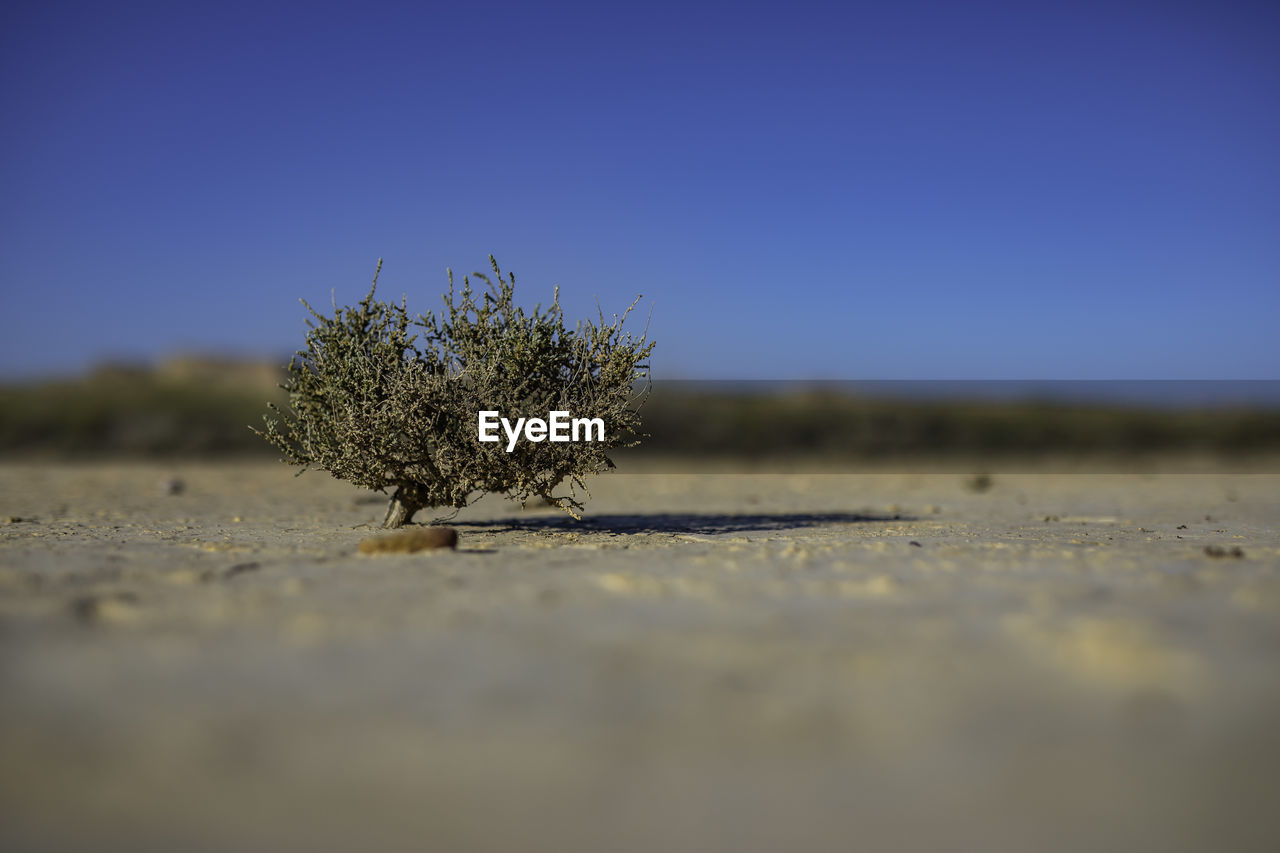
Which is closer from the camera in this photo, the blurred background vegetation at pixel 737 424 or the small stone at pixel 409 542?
the small stone at pixel 409 542

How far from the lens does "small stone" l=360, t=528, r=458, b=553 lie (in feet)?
20.8

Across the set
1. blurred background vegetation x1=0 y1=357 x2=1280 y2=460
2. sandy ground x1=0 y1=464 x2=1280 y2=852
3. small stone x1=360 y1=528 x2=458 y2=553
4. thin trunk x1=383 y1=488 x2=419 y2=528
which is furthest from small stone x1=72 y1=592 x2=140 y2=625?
blurred background vegetation x1=0 y1=357 x2=1280 y2=460

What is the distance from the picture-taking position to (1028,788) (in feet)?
8.29

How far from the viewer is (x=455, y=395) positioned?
828 centimetres

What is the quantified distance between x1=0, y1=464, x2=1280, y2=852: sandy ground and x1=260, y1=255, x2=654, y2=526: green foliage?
7.18ft

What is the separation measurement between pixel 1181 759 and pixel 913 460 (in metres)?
31.3

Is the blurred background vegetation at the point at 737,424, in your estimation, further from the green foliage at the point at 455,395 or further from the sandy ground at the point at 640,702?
the sandy ground at the point at 640,702

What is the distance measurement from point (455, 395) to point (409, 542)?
2.20 meters

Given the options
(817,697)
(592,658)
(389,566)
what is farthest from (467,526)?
(817,697)

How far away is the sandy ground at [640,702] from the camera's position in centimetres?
239

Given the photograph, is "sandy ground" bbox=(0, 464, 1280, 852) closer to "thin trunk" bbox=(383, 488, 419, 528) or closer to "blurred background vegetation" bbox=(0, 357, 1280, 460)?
"thin trunk" bbox=(383, 488, 419, 528)

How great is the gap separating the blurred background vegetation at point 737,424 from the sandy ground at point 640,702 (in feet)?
86.2

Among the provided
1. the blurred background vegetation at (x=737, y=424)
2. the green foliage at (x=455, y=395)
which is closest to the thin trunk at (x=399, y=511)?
the green foliage at (x=455, y=395)

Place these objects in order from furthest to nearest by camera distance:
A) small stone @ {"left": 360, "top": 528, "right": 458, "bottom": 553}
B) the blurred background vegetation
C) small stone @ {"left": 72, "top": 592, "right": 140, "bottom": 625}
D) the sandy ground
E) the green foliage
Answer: the blurred background vegetation
the green foliage
small stone @ {"left": 360, "top": 528, "right": 458, "bottom": 553}
small stone @ {"left": 72, "top": 592, "right": 140, "bottom": 625}
the sandy ground
